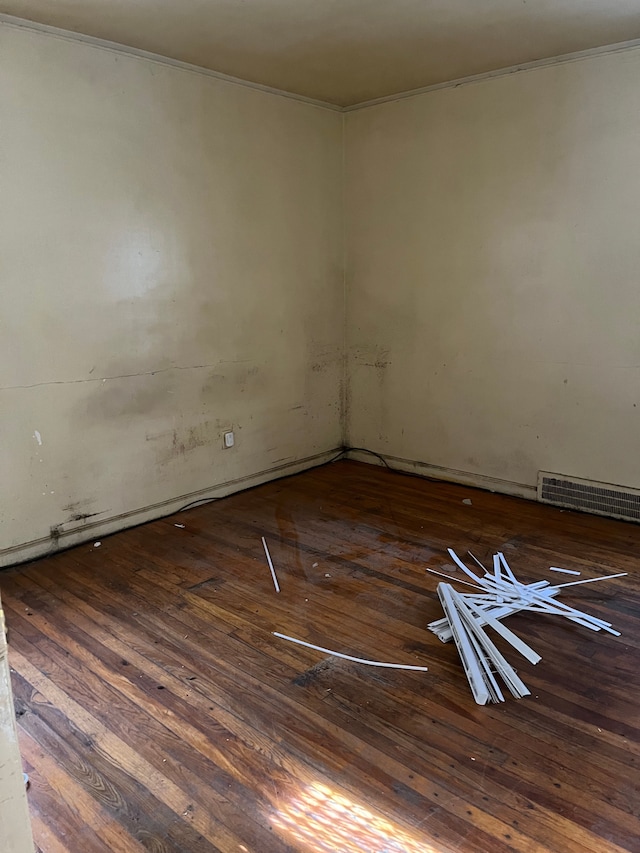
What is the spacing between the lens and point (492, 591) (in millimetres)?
3166

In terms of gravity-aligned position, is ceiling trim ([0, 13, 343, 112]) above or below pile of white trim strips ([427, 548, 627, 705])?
above

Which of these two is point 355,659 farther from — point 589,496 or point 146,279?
point 146,279

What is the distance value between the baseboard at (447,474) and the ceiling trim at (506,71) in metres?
2.74

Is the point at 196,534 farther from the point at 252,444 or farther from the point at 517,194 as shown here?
the point at 517,194

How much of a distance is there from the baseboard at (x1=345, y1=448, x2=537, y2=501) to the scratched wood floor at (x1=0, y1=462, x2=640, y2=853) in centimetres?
65

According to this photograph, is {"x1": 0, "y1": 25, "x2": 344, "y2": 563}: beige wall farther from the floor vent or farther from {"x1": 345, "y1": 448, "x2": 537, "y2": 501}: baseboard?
the floor vent

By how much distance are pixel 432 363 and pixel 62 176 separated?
2.84m

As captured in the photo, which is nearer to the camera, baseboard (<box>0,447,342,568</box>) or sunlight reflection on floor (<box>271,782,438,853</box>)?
sunlight reflection on floor (<box>271,782,438,853</box>)

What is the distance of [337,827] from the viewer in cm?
184

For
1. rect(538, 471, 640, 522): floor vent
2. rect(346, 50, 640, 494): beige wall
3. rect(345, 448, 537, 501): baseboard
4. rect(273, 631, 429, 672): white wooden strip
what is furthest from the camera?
Answer: rect(345, 448, 537, 501): baseboard

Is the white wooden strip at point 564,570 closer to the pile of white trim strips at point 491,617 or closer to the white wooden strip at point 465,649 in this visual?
the pile of white trim strips at point 491,617

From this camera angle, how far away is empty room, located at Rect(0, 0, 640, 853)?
207cm

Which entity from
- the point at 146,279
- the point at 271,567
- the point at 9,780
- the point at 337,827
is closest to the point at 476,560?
the point at 271,567

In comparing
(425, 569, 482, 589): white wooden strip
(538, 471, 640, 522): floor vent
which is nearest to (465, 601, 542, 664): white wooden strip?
(425, 569, 482, 589): white wooden strip
